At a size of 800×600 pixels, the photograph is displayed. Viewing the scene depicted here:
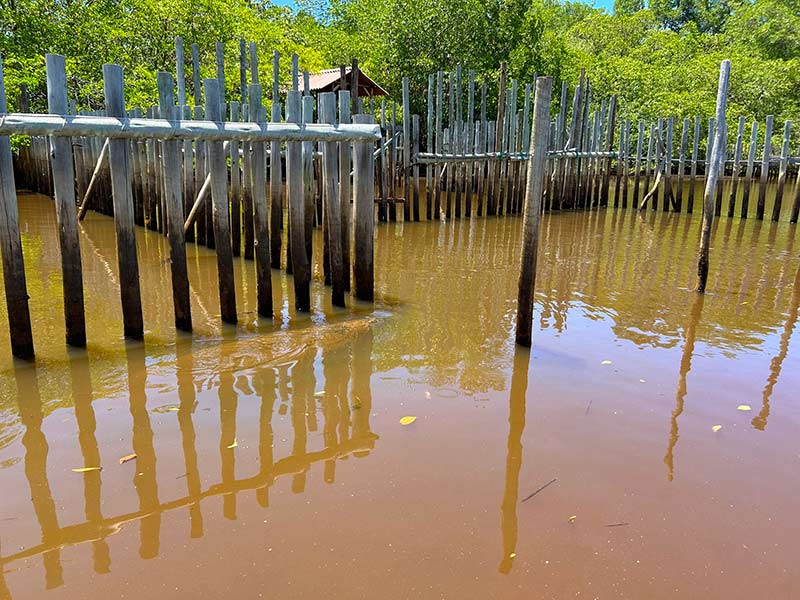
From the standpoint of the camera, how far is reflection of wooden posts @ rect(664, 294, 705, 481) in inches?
159

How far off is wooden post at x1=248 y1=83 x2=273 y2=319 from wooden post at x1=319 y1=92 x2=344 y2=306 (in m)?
0.61

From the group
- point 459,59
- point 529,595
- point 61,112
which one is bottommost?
point 529,595

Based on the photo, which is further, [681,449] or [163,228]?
[163,228]

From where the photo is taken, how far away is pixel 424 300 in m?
7.74

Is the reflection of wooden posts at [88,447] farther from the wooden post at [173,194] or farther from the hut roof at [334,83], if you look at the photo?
the hut roof at [334,83]

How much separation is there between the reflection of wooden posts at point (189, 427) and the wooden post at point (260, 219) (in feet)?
3.28

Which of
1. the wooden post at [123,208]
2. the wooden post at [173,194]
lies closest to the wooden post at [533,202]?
the wooden post at [173,194]

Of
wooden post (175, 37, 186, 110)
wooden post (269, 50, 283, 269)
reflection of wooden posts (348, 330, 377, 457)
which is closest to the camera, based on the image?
reflection of wooden posts (348, 330, 377, 457)

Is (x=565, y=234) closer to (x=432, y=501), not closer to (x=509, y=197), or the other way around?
(x=509, y=197)

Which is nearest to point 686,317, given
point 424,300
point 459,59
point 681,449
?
point 424,300

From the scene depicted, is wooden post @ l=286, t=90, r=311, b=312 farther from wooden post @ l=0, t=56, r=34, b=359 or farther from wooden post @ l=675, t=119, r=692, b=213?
wooden post @ l=675, t=119, r=692, b=213

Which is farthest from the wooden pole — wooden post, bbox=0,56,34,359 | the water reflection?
the water reflection

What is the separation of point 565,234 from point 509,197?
9.63 ft

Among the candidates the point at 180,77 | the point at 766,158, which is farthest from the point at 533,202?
the point at 766,158
